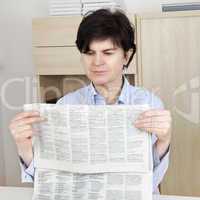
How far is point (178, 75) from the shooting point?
2.37 metres

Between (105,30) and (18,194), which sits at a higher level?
(105,30)

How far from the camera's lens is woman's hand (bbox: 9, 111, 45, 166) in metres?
1.16

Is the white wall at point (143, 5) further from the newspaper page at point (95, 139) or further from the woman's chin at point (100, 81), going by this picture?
the newspaper page at point (95, 139)

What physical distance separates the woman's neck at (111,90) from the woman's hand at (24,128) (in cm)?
33

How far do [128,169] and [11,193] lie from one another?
1.53ft

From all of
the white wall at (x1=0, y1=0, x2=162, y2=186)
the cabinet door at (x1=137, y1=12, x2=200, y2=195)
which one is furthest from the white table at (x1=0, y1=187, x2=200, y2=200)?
the white wall at (x1=0, y1=0, x2=162, y2=186)

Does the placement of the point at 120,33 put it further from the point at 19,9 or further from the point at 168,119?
the point at 19,9

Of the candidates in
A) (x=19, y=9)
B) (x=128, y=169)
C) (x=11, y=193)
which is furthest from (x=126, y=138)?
(x=19, y=9)

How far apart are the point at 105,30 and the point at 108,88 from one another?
0.21 m

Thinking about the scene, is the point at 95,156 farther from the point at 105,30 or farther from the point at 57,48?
the point at 57,48

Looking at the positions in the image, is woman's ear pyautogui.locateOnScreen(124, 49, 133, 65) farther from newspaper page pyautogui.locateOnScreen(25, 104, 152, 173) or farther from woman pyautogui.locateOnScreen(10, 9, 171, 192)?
newspaper page pyautogui.locateOnScreen(25, 104, 152, 173)

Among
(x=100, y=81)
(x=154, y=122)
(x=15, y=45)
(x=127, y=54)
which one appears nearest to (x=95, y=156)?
(x=154, y=122)

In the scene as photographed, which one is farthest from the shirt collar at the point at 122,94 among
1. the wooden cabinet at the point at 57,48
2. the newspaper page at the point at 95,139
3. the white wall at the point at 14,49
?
the white wall at the point at 14,49

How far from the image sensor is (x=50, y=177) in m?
1.16
